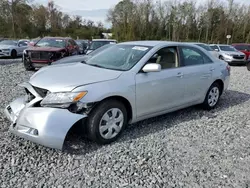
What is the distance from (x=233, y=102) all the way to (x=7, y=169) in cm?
531

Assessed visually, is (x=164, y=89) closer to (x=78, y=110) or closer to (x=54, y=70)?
(x=78, y=110)

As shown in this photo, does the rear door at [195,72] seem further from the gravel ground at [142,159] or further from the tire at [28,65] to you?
the tire at [28,65]

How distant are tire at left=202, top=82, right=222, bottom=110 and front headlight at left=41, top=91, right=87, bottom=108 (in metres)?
3.12

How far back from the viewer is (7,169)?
8.57 ft

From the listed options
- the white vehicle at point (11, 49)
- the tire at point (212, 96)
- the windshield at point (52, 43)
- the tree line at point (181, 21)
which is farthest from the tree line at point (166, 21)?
the tire at point (212, 96)

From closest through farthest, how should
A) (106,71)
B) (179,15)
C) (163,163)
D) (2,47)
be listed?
1. (163,163)
2. (106,71)
3. (2,47)
4. (179,15)

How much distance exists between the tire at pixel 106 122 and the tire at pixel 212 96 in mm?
2351

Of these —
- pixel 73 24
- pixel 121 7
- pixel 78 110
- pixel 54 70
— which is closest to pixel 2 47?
pixel 54 70

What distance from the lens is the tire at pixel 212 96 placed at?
495 centimetres

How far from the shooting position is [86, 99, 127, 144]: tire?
10.1 ft

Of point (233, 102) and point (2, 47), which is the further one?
point (2, 47)

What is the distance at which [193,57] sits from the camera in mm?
4562

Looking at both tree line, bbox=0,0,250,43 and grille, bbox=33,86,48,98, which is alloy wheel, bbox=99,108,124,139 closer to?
grille, bbox=33,86,48,98

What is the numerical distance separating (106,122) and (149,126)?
42.0 inches
